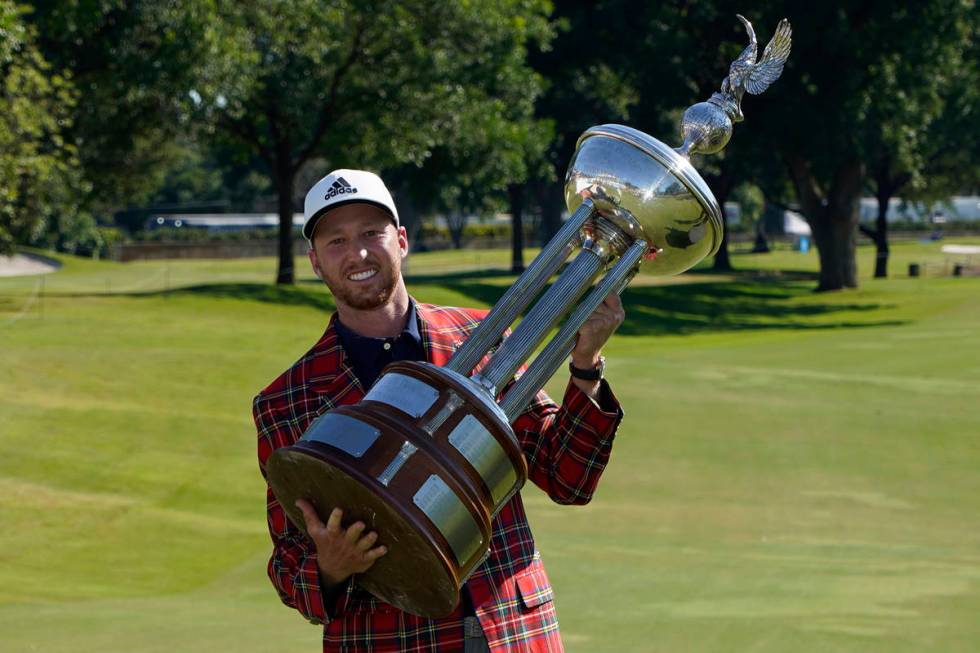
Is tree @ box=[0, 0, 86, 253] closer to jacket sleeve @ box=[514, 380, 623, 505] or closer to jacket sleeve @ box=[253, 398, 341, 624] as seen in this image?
jacket sleeve @ box=[253, 398, 341, 624]

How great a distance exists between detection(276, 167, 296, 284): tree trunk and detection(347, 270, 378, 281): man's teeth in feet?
101

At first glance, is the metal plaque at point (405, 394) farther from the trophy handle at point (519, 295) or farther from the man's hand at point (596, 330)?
the man's hand at point (596, 330)

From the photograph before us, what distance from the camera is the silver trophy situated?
2.81 metres

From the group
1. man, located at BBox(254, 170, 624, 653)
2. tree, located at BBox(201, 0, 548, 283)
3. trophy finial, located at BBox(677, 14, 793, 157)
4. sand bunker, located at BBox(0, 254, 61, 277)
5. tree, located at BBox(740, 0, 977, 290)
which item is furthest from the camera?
sand bunker, located at BBox(0, 254, 61, 277)

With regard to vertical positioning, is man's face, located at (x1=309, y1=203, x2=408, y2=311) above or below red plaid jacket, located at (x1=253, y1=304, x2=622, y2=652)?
above

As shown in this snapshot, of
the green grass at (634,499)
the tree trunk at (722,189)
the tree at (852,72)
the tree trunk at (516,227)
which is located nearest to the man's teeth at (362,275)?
the green grass at (634,499)

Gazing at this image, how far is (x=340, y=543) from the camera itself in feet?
9.84

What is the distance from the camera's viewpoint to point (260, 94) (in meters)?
32.5

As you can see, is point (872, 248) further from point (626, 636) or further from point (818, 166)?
point (626, 636)

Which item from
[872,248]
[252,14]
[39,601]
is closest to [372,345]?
[39,601]

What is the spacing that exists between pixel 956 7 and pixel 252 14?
1832cm

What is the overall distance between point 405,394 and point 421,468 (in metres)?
0.18

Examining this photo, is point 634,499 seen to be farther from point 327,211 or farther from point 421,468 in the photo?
point 421,468

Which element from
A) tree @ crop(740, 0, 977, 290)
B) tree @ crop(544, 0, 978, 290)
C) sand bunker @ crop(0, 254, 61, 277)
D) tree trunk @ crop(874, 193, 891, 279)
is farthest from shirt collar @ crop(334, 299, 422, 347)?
tree trunk @ crop(874, 193, 891, 279)
